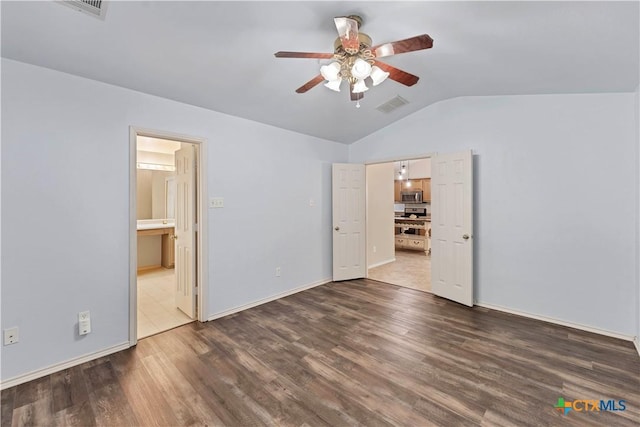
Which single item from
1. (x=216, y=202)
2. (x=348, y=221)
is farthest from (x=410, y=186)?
(x=216, y=202)

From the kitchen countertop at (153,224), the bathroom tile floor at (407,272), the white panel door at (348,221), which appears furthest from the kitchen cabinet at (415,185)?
the kitchen countertop at (153,224)

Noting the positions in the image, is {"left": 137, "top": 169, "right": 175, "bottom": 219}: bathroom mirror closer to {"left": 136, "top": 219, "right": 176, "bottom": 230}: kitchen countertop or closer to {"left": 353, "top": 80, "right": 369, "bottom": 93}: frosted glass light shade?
{"left": 136, "top": 219, "right": 176, "bottom": 230}: kitchen countertop

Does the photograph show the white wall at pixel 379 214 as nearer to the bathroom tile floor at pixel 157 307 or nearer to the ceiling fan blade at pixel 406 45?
the bathroom tile floor at pixel 157 307

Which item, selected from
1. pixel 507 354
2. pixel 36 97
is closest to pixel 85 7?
pixel 36 97

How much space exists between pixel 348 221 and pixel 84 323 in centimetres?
359

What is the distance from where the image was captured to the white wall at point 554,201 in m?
2.72

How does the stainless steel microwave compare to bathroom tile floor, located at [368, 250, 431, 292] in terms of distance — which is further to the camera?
the stainless steel microwave

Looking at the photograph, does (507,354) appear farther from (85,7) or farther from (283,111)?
(85,7)

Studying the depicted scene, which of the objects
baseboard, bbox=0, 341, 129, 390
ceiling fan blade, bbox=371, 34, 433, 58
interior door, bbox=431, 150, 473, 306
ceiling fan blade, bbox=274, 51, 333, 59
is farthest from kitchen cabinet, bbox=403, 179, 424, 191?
baseboard, bbox=0, 341, 129, 390

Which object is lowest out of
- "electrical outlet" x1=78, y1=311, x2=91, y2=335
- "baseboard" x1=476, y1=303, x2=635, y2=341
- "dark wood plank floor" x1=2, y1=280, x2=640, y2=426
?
"dark wood plank floor" x1=2, y1=280, x2=640, y2=426

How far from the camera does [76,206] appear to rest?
229cm

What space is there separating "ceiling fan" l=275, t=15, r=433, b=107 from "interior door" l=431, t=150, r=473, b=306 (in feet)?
6.56

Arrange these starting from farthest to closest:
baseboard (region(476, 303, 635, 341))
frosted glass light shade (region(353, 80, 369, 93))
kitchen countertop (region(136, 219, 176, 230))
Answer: kitchen countertop (region(136, 219, 176, 230)) → baseboard (region(476, 303, 635, 341)) → frosted glass light shade (region(353, 80, 369, 93))

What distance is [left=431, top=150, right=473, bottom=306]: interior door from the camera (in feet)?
11.5
